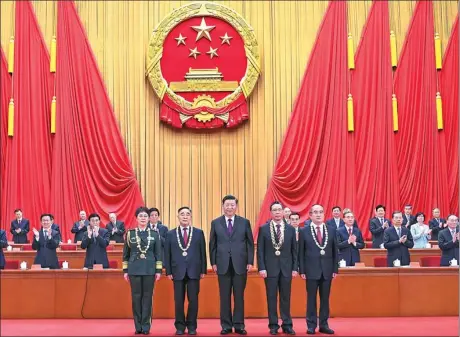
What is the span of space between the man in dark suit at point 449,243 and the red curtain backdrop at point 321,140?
344cm

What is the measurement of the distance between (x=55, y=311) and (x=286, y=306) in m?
2.32

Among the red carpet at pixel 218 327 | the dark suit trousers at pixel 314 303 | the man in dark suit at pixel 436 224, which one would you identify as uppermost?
the man in dark suit at pixel 436 224

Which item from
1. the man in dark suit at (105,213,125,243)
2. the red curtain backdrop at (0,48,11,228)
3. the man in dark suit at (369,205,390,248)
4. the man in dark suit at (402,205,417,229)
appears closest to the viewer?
the man in dark suit at (369,205,390,248)

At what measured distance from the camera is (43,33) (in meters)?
11.4

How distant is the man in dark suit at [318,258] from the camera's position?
538cm

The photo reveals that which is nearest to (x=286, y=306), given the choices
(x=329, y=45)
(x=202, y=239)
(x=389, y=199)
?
(x=202, y=239)

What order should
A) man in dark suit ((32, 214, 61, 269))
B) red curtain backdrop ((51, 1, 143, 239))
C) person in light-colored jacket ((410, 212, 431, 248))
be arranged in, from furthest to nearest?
red curtain backdrop ((51, 1, 143, 239)) → person in light-colored jacket ((410, 212, 431, 248)) → man in dark suit ((32, 214, 61, 269))

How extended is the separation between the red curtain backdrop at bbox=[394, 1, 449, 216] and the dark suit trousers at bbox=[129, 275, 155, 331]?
21.5 ft

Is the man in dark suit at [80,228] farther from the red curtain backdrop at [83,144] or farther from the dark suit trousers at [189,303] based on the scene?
the dark suit trousers at [189,303]

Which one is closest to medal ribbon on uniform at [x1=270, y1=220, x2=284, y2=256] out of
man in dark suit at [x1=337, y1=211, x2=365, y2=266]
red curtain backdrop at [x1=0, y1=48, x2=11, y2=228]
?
man in dark suit at [x1=337, y1=211, x2=365, y2=266]

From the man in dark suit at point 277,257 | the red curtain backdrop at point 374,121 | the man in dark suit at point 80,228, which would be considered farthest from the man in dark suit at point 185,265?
the red curtain backdrop at point 374,121

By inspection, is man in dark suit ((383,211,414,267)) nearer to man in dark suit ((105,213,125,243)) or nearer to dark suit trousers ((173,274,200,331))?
dark suit trousers ((173,274,200,331))

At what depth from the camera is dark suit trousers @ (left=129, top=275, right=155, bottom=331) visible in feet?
17.5

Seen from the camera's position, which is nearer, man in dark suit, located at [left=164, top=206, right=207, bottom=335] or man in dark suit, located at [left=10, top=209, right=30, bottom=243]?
man in dark suit, located at [left=164, top=206, right=207, bottom=335]
